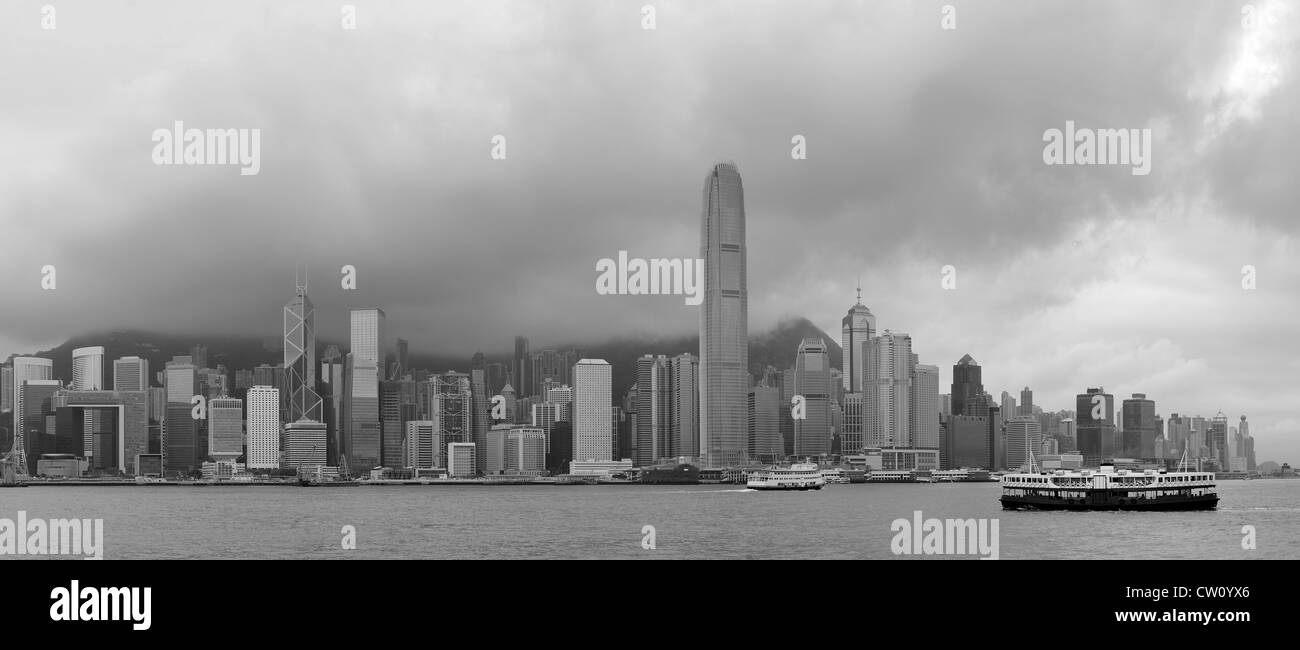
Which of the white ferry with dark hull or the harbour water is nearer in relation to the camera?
the harbour water

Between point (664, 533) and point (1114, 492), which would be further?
point (1114, 492)

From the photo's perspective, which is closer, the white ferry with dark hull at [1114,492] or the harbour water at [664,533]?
the harbour water at [664,533]
